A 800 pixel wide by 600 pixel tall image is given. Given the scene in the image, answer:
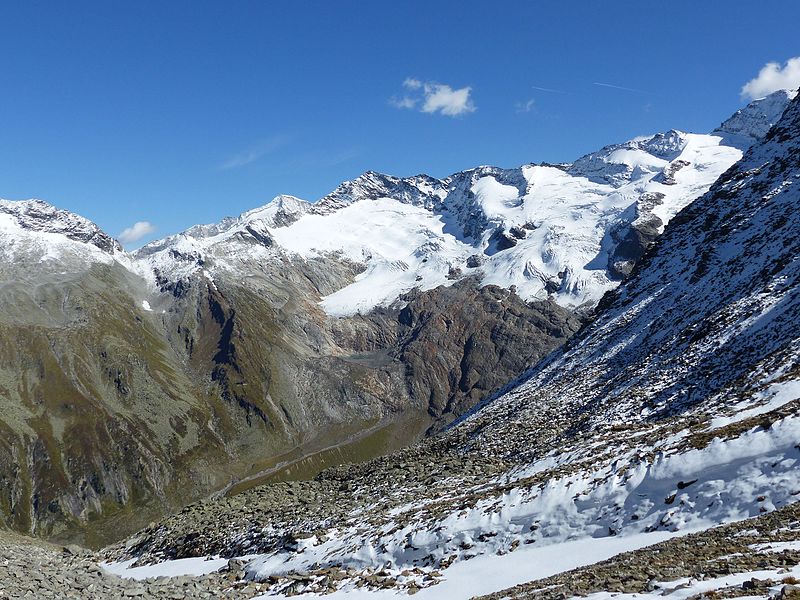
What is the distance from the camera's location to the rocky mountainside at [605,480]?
787 inches

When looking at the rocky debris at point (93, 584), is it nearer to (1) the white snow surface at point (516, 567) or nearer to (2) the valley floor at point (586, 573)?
(2) the valley floor at point (586, 573)

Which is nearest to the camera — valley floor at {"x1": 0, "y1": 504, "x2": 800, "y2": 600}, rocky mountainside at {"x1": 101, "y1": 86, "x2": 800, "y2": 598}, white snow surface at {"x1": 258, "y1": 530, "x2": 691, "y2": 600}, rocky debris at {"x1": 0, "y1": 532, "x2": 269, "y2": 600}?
valley floor at {"x1": 0, "y1": 504, "x2": 800, "y2": 600}

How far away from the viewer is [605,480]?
946 inches

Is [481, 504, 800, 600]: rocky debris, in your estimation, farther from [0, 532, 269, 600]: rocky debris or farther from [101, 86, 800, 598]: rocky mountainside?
[0, 532, 269, 600]: rocky debris

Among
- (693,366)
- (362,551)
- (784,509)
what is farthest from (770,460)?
(693,366)

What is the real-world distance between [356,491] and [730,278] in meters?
40.2

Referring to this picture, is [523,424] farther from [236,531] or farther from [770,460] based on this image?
[770,460]

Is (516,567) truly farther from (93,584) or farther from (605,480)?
(93,584)

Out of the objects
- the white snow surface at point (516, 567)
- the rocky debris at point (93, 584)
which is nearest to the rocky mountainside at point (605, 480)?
the white snow surface at point (516, 567)

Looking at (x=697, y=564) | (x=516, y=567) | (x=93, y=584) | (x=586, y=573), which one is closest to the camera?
(x=697, y=564)

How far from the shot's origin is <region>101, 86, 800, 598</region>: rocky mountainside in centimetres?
2000

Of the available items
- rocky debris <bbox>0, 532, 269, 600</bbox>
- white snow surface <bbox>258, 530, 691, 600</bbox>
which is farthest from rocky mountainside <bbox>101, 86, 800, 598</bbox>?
rocky debris <bbox>0, 532, 269, 600</bbox>

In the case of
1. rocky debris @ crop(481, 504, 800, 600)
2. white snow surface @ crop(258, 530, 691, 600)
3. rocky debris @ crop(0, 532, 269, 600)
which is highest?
rocky debris @ crop(0, 532, 269, 600)

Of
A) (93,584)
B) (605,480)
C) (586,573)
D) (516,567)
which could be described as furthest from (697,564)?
(93,584)
